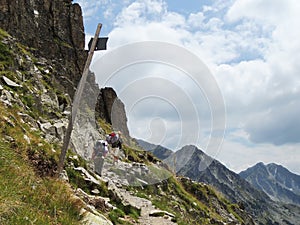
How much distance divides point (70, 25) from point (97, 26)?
222 ft

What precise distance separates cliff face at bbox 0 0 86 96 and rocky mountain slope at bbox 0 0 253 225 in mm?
199

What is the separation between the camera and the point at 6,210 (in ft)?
17.3

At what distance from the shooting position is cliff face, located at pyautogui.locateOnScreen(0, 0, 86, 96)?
185 feet

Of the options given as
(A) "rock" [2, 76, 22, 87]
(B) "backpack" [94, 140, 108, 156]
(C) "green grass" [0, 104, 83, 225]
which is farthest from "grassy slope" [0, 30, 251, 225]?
(A) "rock" [2, 76, 22, 87]

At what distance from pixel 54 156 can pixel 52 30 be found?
205 ft

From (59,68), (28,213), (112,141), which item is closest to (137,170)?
(112,141)

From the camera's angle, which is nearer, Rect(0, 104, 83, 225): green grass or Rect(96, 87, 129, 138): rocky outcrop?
Rect(0, 104, 83, 225): green grass

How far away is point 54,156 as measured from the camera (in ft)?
40.2

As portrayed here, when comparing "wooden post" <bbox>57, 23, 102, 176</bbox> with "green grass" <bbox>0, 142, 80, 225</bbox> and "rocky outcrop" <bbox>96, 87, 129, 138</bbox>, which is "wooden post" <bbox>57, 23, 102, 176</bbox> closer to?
"green grass" <bbox>0, 142, 80, 225</bbox>

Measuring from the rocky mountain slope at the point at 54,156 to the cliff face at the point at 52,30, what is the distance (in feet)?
0.65

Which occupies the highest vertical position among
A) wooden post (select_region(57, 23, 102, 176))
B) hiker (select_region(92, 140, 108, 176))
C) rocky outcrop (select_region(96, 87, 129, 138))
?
rocky outcrop (select_region(96, 87, 129, 138))

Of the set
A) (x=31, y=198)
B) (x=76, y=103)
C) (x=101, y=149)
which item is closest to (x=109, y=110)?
(x=101, y=149)

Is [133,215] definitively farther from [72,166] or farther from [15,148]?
[15,148]

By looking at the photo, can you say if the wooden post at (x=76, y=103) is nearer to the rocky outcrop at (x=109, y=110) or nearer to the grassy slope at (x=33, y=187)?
the grassy slope at (x=33, y=187)
